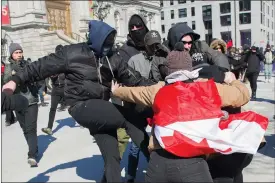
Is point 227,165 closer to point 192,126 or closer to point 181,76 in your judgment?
point 192,126

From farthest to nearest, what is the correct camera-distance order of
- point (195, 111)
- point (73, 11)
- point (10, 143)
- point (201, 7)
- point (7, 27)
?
point (201, 7) → point (73, 11) → point (7, 27) → point (10, 143) → point (195, 111)

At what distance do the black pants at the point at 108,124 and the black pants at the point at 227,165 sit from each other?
0.85m

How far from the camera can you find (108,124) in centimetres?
307

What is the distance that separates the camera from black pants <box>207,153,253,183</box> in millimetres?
2541

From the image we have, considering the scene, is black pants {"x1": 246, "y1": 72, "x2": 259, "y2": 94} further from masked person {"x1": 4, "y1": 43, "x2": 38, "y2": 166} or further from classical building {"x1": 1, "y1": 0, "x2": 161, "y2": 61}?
classical building {"x1": 1, "y1": 0, "x2": 161, "y2": 61}

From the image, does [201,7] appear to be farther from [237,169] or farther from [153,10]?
[237,169]


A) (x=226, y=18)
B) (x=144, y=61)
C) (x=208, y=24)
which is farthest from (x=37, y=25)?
(x=208, y=24)

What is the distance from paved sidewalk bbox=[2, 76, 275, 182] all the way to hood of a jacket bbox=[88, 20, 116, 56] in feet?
6.15

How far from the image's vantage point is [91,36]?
3074 mm

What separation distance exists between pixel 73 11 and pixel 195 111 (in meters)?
28.3

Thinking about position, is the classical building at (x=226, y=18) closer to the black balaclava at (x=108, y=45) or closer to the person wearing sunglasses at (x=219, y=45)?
the person wearing sunglasses at (x=219, y=45)

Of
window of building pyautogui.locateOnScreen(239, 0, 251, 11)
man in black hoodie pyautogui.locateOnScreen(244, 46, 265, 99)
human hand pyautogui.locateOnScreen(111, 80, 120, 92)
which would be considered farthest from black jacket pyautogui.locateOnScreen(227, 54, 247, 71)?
window of building pyautogui.locateOnScreen(239, 0, 251, 11)

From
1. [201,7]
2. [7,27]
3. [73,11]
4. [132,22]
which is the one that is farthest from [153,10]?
[132,22]

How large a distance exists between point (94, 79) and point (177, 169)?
127 cm
